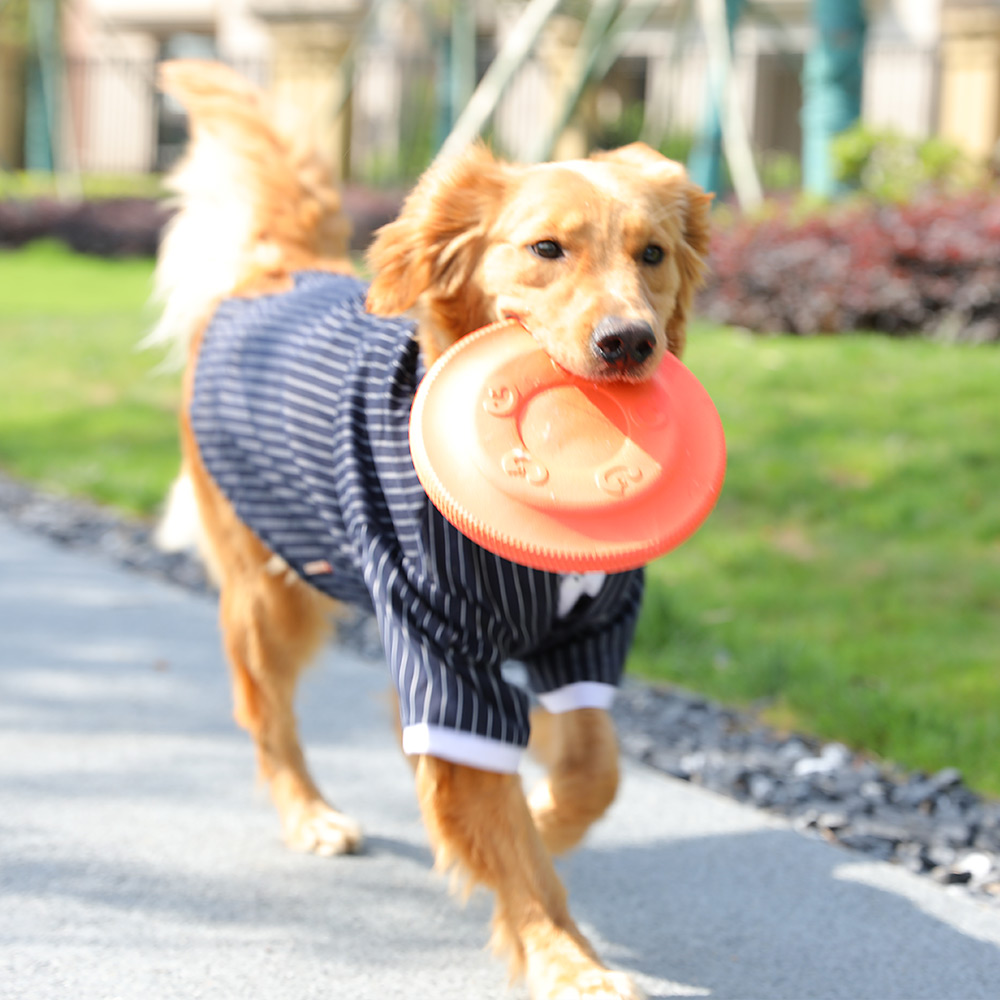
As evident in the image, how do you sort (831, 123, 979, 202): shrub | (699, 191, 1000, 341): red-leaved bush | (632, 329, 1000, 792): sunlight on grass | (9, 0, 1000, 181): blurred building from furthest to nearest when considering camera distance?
(9, 0, 1000, 181): blurred building < (831, 123, 979, 202): shrub < (699, 191, 1000, 341): red-leaved bush < (632, 329, 1000, 792): sunlight on grass

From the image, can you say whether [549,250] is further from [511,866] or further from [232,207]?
[232,207]

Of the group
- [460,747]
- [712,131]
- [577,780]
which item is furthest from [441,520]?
[712,131]

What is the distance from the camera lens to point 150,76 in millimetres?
27438

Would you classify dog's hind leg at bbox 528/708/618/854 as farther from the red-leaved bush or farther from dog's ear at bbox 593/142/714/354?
the red-leaved bush

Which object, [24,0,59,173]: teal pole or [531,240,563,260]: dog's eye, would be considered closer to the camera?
[531,240,563,260]: dog's eye

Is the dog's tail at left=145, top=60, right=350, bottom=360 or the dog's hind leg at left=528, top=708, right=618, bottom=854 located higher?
the dog's tail at left=145, top=60, right=350, bottom=360

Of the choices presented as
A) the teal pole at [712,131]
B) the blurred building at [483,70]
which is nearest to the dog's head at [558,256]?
the teal pole at [712,131]

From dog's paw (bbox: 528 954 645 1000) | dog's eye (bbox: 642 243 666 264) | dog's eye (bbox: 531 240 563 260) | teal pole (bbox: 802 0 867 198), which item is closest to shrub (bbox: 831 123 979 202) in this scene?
teal pole (bbox: 802 0 867 198)

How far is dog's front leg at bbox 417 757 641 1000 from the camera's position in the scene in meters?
2.65

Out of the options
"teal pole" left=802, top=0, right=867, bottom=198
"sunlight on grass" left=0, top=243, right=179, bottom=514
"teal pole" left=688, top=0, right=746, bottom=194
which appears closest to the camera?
"sunlight on grass" left=0, top=243, right=179, bottom=514

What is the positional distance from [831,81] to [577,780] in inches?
339

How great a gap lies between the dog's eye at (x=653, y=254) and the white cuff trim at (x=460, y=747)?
1.08m

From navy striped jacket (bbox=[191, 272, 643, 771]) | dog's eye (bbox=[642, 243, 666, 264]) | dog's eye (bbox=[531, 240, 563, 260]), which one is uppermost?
dog's eye (bbox=[531, 240, 563, 260])

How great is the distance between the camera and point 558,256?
276 cm
